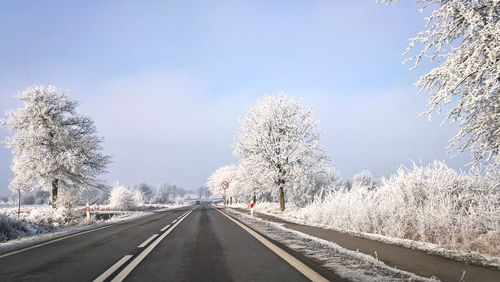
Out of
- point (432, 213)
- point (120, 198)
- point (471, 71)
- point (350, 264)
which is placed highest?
point (471, 71)

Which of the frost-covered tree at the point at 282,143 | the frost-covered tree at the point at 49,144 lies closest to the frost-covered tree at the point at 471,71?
the frost-covered tree at the point at 282,143

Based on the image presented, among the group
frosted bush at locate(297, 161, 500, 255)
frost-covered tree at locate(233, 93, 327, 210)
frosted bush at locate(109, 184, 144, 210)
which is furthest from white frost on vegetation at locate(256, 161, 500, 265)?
frosted bush at locate(109, 184, 144, 210)

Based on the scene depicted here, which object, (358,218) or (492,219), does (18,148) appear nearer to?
(358,218)

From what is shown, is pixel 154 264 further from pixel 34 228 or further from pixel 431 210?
pixel 34 228

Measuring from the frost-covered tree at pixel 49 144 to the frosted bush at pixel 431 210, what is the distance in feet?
65.5

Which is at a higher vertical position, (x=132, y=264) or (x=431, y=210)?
(x=431, y=210)

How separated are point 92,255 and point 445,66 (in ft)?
27.0

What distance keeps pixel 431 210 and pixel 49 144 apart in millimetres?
25013

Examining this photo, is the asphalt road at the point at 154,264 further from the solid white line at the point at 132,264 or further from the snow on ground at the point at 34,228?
the snow on ground at the point at 34,228

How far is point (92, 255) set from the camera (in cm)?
598

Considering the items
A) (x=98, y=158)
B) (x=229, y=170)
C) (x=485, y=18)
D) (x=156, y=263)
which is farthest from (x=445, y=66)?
(x=229, y=170)

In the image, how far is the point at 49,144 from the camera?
2236cm

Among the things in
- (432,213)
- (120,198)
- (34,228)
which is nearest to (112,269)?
(432,213)

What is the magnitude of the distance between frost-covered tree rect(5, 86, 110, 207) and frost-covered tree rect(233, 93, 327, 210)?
12.9 metres
